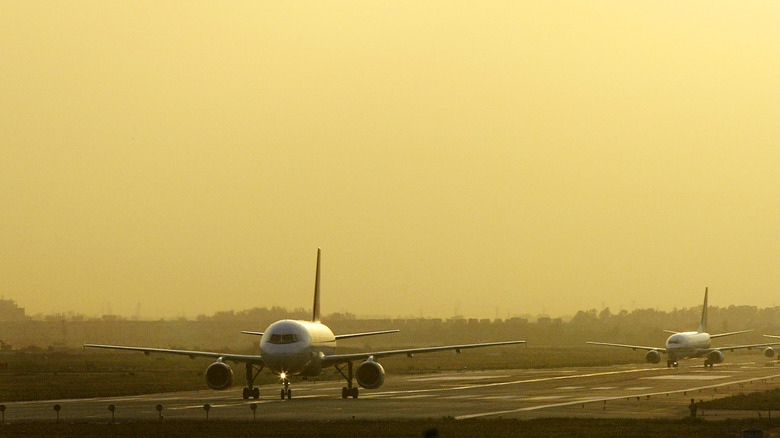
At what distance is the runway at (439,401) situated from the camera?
138 feet

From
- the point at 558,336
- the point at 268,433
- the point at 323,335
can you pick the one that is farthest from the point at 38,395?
the point at 558,336

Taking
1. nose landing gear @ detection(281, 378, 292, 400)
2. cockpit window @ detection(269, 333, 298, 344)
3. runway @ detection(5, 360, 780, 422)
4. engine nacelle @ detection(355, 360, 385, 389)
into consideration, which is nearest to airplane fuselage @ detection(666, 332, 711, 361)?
runway @ detection(5, 360, 780, 422)

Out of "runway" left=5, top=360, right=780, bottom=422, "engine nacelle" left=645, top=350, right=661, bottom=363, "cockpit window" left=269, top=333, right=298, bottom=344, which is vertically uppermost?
"cockpit window" left=269, top=333, right=298, bottom=344

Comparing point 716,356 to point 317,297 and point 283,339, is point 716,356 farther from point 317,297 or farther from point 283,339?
point 283,339

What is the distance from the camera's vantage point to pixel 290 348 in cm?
5147

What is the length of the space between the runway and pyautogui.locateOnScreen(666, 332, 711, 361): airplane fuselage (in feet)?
92.5

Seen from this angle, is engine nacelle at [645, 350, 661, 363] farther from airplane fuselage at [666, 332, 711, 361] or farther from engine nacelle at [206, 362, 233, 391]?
engine nacelle at [206, 362, 233, 391]

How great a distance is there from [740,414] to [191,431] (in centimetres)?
2156

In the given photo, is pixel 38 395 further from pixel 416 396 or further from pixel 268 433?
pixel 268 433

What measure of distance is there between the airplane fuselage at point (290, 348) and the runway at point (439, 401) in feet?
5.40

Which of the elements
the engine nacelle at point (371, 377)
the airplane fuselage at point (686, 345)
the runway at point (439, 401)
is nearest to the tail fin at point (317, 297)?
the runway at point (439, 401)

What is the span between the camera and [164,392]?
60594 mm

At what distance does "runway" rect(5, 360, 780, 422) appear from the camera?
4197cm

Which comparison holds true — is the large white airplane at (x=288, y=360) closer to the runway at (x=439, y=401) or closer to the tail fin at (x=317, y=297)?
the runway at (x=439, y=401)
